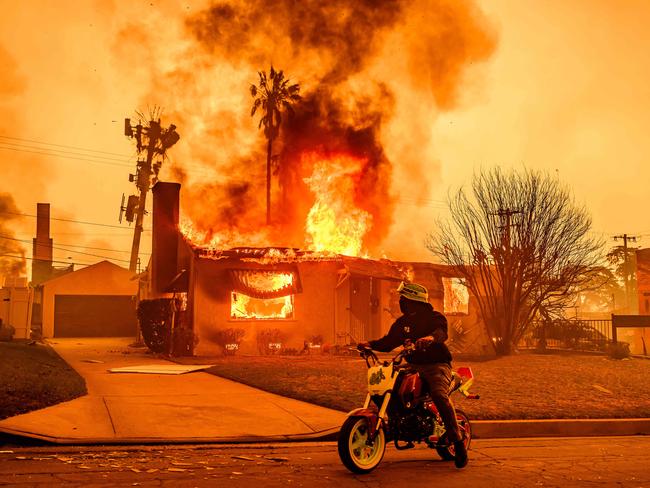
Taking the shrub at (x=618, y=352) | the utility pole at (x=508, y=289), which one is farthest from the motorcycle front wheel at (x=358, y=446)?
the shrub at (x=618, y=352)

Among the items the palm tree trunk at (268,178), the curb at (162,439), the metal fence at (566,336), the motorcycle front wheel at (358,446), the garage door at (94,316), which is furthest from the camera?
the garage door at (94,316)

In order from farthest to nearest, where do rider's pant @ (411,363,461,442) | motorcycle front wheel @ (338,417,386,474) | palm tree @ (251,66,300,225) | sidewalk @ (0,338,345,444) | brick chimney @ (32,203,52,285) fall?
1. brick chimney @ (32,203,52,285)
2. palm tree @ (251,66,300,225)
3. sidewalk @ (0,338,345,444)
4. rider's pant @ (411,363,461,442)
5. motorcycle front wheel @ (338,417,386,474)

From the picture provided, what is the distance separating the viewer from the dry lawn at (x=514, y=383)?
10.5 meters

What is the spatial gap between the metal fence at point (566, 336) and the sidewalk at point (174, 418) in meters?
16.6

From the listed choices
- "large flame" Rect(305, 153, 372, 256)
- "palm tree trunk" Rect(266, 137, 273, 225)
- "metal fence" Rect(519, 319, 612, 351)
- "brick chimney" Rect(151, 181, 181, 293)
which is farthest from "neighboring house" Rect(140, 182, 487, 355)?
"palm tree trunk" Rect(266, 137, 273, 225)

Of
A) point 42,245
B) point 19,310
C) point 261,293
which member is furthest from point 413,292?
point 42,245

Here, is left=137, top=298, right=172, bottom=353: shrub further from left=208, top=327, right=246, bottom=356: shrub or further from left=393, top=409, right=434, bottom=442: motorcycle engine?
left=393, top=409, right=434, bottom=442: motorcycle engine

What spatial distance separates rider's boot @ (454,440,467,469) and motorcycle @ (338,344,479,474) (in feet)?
0.64

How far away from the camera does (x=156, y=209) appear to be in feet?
91.7

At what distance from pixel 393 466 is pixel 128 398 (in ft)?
17.7

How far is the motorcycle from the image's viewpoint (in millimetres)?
6473

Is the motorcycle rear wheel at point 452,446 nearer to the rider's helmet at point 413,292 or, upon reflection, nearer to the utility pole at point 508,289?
the rider's helmet at point 413,292

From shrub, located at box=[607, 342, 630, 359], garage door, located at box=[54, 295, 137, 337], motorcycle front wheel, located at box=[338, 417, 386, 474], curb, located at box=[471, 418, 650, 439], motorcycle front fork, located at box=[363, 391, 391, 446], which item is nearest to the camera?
motorcycle front wheel, located at box=[338, 417, 386, 474]

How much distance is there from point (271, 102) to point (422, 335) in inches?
1342
